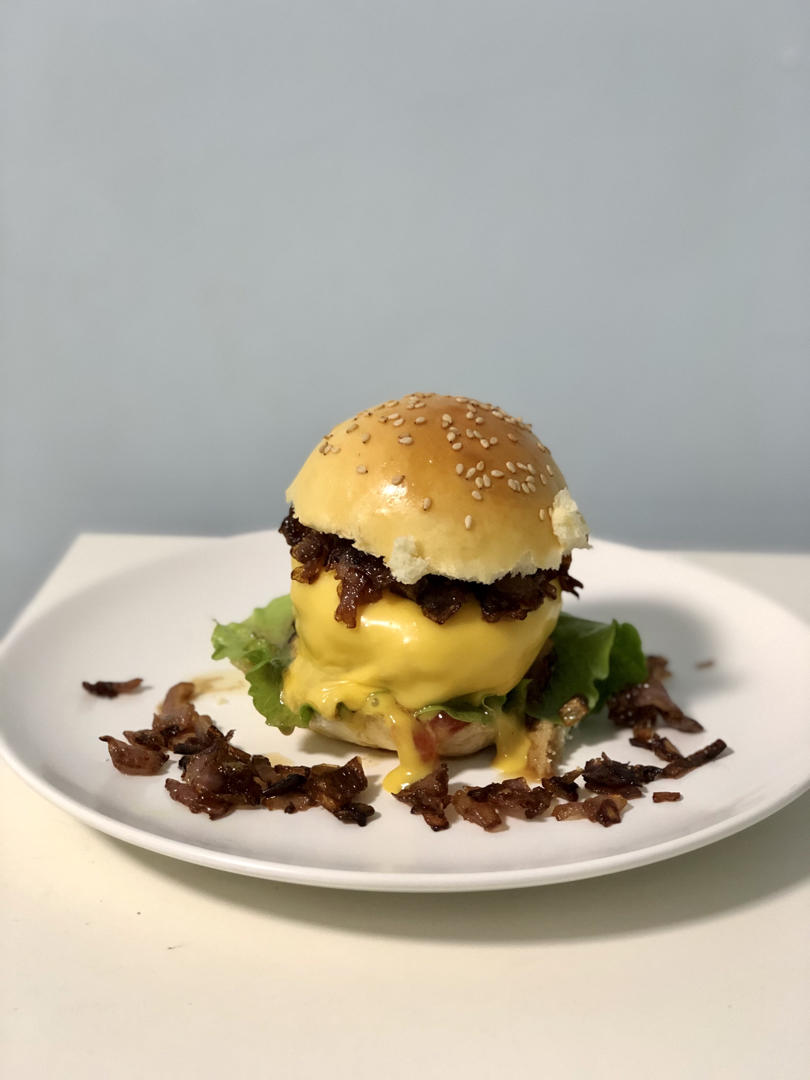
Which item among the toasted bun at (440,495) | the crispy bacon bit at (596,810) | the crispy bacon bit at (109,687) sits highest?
the toasted bun at (440,495)

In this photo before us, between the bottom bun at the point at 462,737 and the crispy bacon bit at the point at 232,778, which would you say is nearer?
the crispy bacon bit at the point at 232,778

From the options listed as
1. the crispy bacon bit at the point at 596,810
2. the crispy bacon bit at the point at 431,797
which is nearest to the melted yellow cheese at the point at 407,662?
the crispy bacon bit at the point at 431,797

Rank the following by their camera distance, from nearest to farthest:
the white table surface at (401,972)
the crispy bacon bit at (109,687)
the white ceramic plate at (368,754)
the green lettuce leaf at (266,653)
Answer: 1. the white table surface at (401,972)
2. the white ceramic plate at (368,754)
3. the green lettuce leaf at (266,653)
4. the crispy bacon bit at (109,687)

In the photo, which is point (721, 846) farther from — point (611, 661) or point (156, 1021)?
point (156, 1021)

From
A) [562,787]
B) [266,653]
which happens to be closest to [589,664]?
[562,787]

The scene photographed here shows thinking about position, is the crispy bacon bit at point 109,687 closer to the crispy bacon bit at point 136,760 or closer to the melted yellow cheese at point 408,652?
the crispy bacon bit at point 136,760
